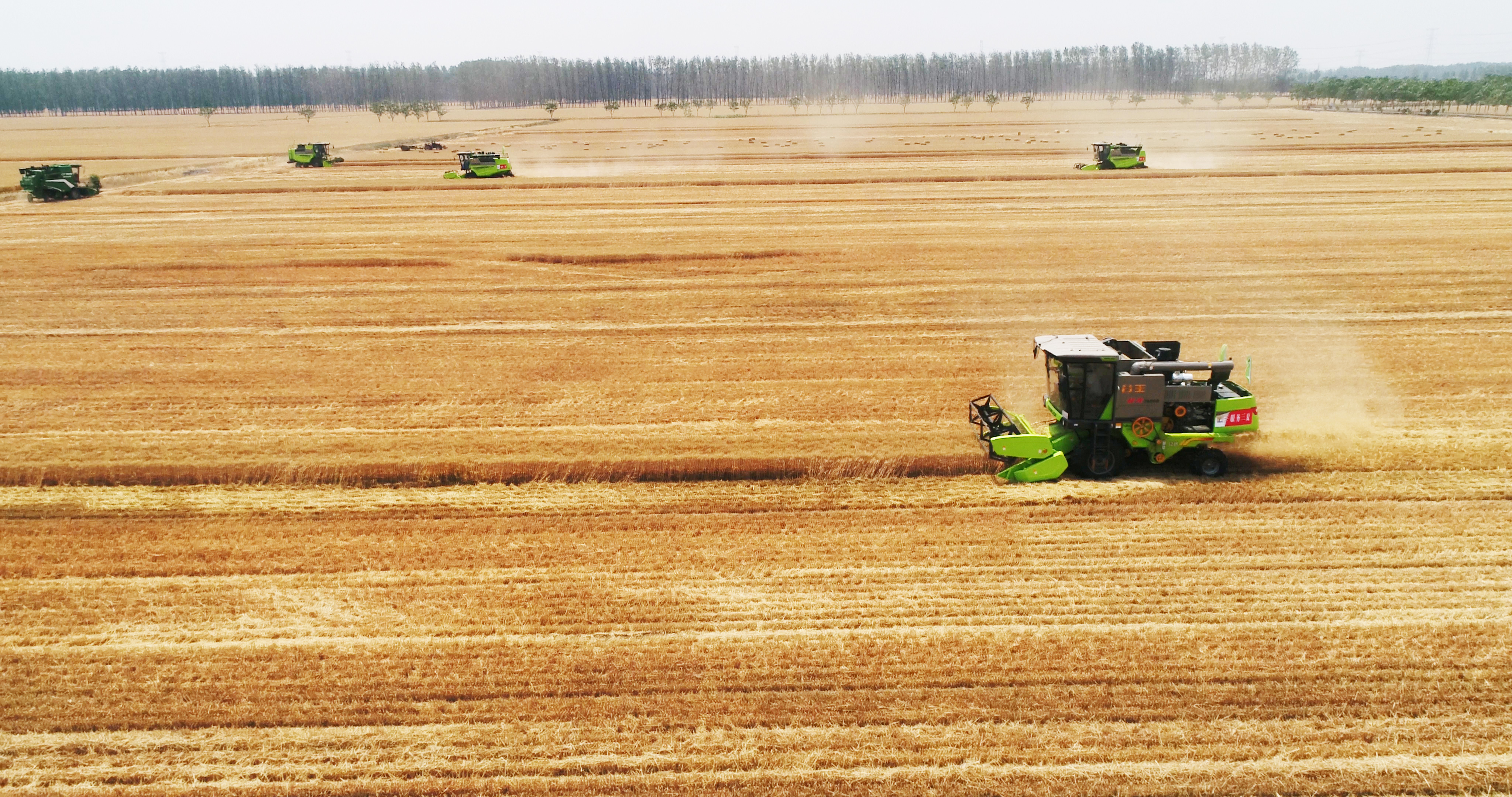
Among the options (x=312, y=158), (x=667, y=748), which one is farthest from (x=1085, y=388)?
(x=312, y=158)

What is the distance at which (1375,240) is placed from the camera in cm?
3145

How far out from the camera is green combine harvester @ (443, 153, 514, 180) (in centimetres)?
5459

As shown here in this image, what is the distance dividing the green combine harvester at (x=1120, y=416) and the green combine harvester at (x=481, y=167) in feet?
149

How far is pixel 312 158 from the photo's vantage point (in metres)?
64.0

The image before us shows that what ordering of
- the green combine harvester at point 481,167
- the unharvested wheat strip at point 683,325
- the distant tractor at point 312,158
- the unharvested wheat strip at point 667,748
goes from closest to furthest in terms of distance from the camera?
the unharvested wheat strip at point 667,748
the unharvested wheat strip at point 683,325
the green combine harvester at point 481,167
the distant tractor at point 312,158

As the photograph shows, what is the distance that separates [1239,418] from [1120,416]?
175 cm

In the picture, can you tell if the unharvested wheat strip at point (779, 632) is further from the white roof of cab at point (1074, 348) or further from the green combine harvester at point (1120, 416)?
the white roof of cab at point (1074, 348)

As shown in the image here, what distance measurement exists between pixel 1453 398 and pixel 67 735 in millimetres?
21030

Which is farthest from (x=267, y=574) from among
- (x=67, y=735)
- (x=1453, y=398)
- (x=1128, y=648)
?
(x=1453, y=398)

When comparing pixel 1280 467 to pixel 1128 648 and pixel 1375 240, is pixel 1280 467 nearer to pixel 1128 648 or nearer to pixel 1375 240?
pixel 1128 648

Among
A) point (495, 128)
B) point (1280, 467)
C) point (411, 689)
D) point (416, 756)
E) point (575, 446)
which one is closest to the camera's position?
point (416, 756)

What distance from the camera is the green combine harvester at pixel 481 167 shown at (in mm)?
54594

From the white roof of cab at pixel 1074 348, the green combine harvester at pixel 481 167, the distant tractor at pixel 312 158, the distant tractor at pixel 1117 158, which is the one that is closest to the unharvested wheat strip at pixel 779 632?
the white roof of cab at pixel 1074 348

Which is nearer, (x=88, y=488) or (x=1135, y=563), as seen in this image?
(x=1135, y=563)
